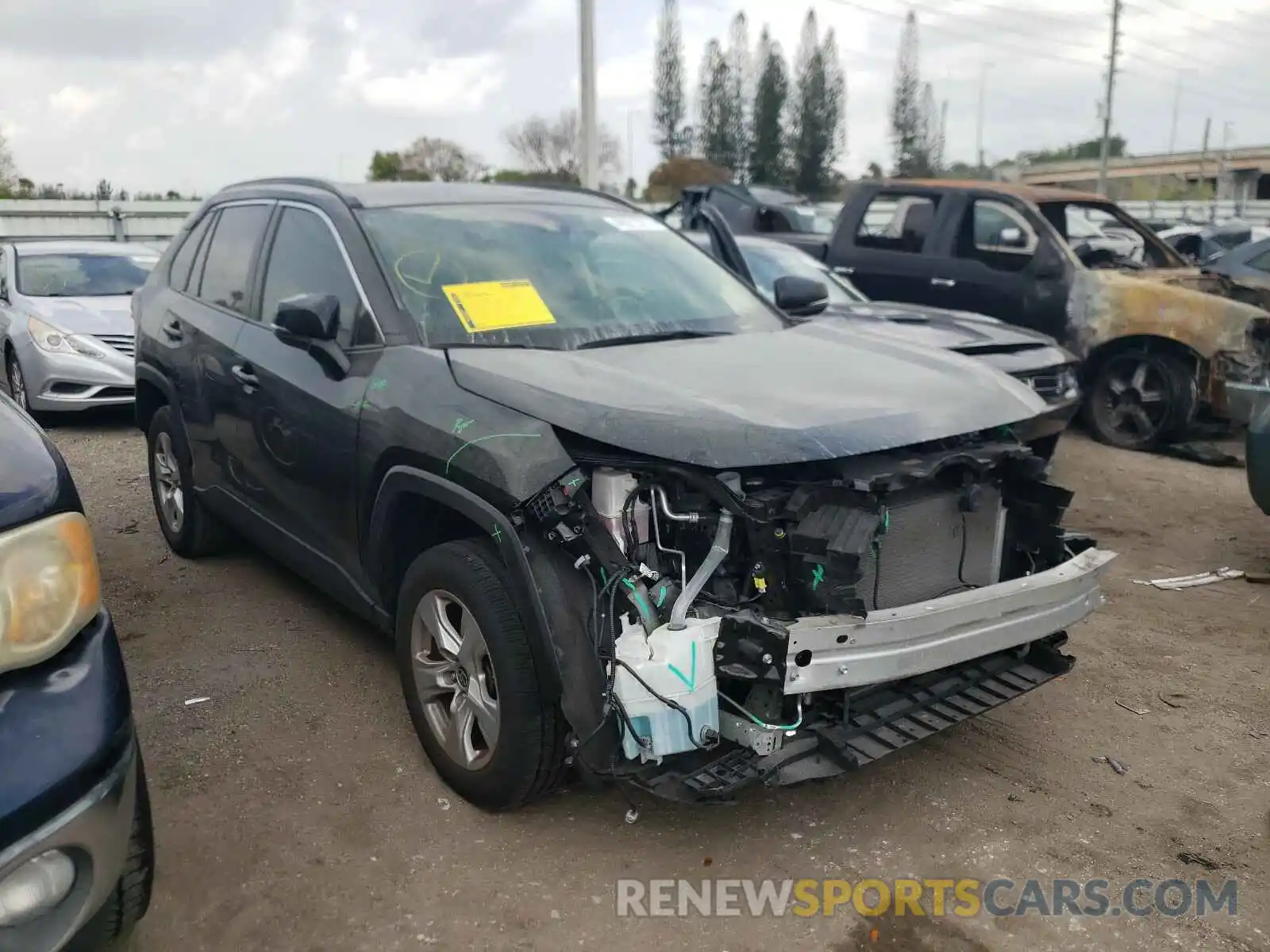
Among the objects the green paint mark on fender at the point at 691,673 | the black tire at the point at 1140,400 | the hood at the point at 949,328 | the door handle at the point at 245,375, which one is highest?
the door handle at the point at 245,375

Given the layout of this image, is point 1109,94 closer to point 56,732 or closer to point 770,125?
point 770,125

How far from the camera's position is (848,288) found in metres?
7.82

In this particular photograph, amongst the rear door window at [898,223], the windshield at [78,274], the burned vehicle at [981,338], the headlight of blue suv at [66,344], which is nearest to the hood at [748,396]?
the burned vehicle at [981,338]

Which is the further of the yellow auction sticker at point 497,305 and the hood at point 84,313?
the hood at point 84,313

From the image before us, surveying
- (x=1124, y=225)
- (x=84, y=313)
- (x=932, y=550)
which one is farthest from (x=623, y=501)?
(x=1124, y=225)

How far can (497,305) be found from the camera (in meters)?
3.49

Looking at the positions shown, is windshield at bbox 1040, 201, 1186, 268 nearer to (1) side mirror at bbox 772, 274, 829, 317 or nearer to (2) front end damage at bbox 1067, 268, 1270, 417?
(2) front end damage at bbox 1067, 268, 1270, 417

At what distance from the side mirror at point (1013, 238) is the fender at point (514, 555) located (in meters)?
6.60

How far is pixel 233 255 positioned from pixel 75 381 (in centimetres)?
458

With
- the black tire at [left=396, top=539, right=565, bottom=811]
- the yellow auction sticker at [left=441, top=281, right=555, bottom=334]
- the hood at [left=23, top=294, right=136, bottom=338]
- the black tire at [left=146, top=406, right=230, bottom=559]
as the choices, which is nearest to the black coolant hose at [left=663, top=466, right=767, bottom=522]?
the black tire at [left=396, top=539, right=565, bottom=811]

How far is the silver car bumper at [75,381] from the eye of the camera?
8266 millimetres

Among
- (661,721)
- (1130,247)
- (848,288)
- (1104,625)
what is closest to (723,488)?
(661,721)

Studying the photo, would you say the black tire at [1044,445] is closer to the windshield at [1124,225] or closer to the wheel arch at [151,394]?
the windshield at [1124,225]

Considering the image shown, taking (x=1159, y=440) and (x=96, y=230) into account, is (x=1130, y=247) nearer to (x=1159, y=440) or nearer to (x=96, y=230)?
(x=1159, y=440)
